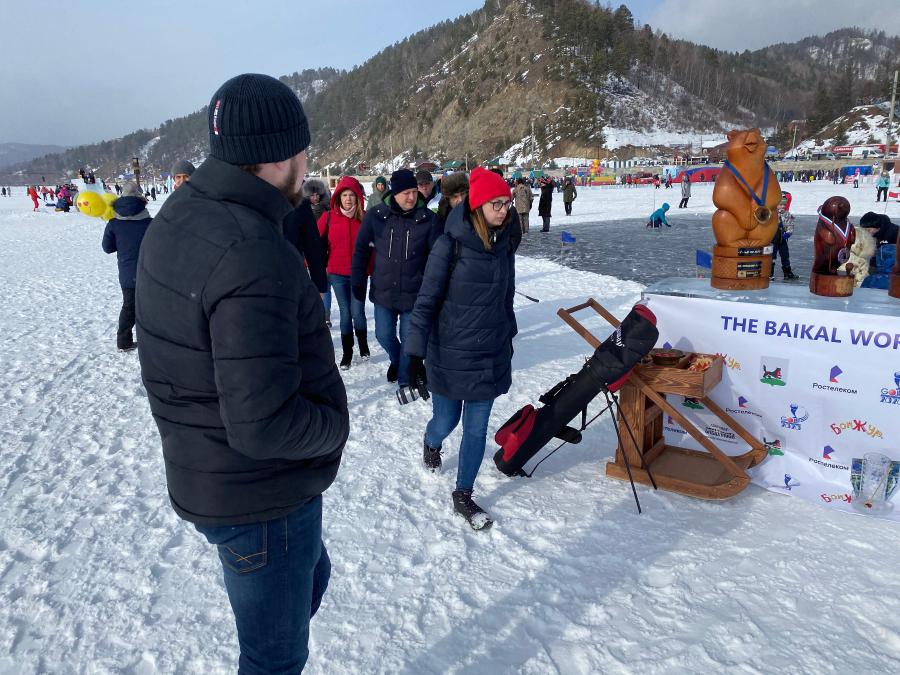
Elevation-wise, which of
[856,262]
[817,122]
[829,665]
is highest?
[817,122]

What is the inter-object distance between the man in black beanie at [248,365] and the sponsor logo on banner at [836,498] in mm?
2812

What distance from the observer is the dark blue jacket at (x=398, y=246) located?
4.47m

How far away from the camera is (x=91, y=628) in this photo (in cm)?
233

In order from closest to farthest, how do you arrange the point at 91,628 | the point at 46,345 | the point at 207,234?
the point at 207,234
the point at 91,628
the point at 46,345

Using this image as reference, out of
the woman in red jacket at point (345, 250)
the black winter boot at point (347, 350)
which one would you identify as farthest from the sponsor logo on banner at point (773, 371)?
the black winter boot at point (347, 350)

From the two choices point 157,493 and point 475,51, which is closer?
point 157,493

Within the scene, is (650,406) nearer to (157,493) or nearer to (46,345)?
(157,493)

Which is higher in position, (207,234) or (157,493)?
(207,234)

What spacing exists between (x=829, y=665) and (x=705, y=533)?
2.66ft

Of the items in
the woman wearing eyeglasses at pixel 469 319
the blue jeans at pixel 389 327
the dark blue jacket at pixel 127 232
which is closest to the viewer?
the woman wearing eyeglasses at pixel 469 319

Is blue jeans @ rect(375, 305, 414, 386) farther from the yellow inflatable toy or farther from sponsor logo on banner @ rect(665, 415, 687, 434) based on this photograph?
the yellow inflatable toy

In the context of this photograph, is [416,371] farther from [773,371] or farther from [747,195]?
[747,195]

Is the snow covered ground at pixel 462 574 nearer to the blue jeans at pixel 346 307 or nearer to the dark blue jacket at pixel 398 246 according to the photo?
the dark blue jacket at pixel 398 246

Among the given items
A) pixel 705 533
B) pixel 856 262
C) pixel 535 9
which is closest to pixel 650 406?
pixel 705 533
